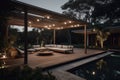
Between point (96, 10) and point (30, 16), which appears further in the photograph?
point (96, 10)

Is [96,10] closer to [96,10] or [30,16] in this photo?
[96,10]

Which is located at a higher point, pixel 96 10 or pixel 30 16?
pixel 96 10

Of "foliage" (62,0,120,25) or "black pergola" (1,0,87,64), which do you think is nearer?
"black pergola" (1,0,87,64)

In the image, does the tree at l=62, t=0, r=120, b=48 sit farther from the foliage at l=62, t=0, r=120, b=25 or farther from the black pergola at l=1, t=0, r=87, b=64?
the black pergola at l=1, t=0, r=87, b=64

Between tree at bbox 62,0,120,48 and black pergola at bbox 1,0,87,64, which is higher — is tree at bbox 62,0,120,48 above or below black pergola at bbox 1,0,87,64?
above

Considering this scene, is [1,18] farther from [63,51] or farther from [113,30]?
[113,30]

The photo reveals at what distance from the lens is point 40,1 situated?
695 inches

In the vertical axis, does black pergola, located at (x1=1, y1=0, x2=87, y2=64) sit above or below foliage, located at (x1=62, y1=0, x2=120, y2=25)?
below

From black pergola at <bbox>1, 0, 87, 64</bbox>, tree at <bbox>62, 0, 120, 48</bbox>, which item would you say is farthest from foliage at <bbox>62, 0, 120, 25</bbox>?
black pergola at <bbox>1, 0, 87, 64</bbox>

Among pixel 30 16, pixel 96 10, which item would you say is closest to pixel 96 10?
pixel 96 10

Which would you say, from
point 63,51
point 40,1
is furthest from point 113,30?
point 40,1

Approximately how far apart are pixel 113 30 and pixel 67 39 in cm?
1173

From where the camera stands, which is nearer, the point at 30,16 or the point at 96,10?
the point at 30,16

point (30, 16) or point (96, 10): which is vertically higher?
point (96, 10)
